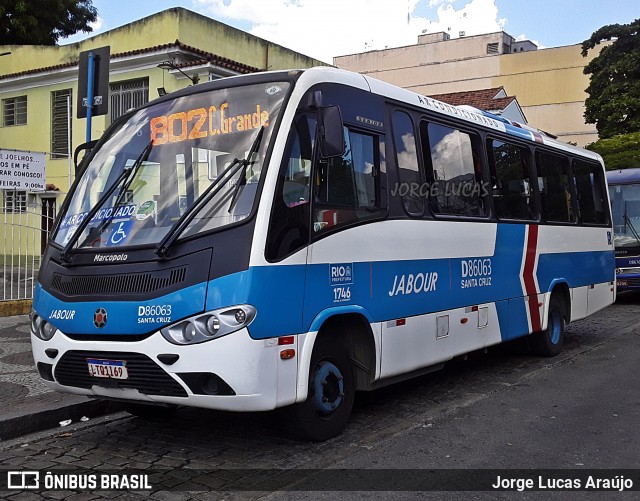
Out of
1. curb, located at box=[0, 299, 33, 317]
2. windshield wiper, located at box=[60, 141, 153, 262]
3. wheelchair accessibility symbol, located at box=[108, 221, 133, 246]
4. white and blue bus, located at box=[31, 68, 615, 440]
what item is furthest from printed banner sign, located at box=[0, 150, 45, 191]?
wheelchair accessibility symbol, located at box=[108, 221, 133, 246]

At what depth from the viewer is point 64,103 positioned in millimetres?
21875

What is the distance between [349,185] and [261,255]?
1.31m

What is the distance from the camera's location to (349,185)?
584cm

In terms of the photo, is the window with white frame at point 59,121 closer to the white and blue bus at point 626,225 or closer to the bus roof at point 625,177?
the bus roof at point 625,177

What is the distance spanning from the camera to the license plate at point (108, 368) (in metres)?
4.98

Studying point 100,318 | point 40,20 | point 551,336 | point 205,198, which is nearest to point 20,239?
point 100,318

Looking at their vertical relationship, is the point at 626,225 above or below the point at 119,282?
above

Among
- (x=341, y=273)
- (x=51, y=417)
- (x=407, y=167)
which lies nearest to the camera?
(x=341, y=273)

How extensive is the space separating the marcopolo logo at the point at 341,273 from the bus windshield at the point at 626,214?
43.2ft

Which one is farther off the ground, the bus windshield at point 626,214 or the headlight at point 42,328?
the bus windshield at point 626,214

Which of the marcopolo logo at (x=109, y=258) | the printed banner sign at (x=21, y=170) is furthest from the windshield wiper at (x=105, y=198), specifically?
the printed banner sign at (x=21, y=170)

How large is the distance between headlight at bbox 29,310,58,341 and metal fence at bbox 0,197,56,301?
5.99 metres

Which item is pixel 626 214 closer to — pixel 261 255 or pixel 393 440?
pixel 393 440

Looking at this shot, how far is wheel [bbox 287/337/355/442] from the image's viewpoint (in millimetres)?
5340
